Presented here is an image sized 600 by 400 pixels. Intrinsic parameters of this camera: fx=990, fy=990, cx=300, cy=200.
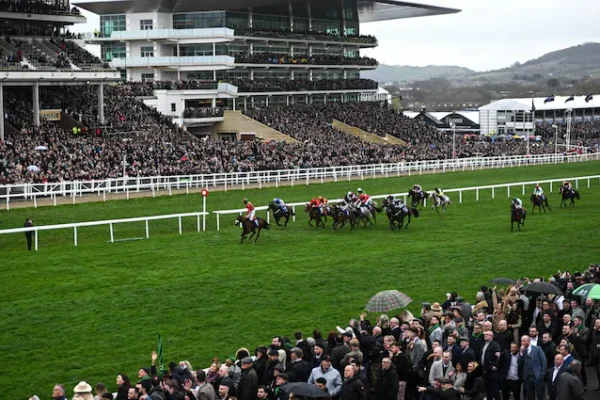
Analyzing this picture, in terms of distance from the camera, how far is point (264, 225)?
78.6 feet

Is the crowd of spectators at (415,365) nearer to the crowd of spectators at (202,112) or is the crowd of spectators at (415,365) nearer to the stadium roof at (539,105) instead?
the crowd of spectators at (202,112)

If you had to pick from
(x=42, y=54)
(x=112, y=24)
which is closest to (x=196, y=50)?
(x=112, y=24)

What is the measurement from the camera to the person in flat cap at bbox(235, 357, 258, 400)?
10008 mm

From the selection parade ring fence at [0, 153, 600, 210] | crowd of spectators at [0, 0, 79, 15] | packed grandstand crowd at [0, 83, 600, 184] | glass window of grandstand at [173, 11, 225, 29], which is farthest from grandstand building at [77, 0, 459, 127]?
parade ring fence at [0, 153, 600, 210]

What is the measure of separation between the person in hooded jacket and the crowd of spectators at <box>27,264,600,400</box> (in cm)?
1

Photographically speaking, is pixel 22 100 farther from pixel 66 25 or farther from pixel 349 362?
pixel 349 362

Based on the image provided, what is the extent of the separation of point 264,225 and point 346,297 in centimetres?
712

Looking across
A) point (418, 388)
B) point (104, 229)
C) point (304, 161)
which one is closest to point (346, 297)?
point (418, 388)

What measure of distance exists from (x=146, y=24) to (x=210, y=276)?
4675 centimetres

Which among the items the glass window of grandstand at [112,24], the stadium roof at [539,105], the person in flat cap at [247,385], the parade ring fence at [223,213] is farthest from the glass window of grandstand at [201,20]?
the person in flat cap at [247,385]

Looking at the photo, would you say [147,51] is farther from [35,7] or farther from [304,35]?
[35,7]

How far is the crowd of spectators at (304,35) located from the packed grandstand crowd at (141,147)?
18.8 ft

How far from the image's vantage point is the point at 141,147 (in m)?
40.9

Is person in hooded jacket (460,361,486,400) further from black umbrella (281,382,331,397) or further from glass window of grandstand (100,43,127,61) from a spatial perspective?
glass window of grandstand (100,43,127,61)
